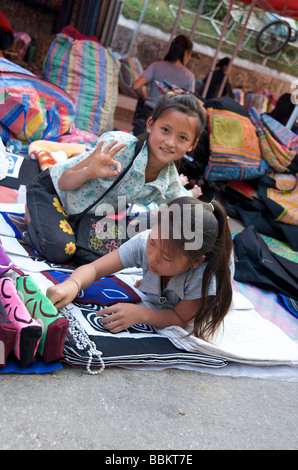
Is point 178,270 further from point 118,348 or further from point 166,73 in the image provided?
point 166,73

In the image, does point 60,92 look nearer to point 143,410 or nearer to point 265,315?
point 265,315

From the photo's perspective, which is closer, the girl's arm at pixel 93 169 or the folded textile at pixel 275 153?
the girl's arm at pixel 93 169

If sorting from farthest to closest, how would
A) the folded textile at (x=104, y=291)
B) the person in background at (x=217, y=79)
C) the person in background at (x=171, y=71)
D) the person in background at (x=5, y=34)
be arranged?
the person in background at (x=217, y=79) → the person in background at (x=171, y=71) → the person in background at (x=5, y=34) → the folded textile at (x=104, y=291)

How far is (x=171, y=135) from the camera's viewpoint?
1.65 metres

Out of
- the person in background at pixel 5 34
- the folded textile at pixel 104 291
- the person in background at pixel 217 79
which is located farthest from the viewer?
the person in background at pixel 217 79

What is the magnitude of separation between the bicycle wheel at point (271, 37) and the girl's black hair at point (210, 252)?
7.01 meters

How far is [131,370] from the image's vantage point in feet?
4.16

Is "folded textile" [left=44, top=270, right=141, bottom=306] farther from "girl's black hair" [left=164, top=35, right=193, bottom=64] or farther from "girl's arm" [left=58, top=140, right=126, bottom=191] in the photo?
"girl's black hair" [left=164, top=35, right=193, bottom=64]

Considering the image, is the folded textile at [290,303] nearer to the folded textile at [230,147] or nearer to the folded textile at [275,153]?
the folded textile at [230,147]

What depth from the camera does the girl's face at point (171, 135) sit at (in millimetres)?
1633

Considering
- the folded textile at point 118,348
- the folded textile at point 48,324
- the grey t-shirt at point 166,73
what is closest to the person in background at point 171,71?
the grey t-shirt at point 166,73

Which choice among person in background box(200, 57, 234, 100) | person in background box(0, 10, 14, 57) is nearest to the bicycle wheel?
person in background box(200, 57, 234, 100)
